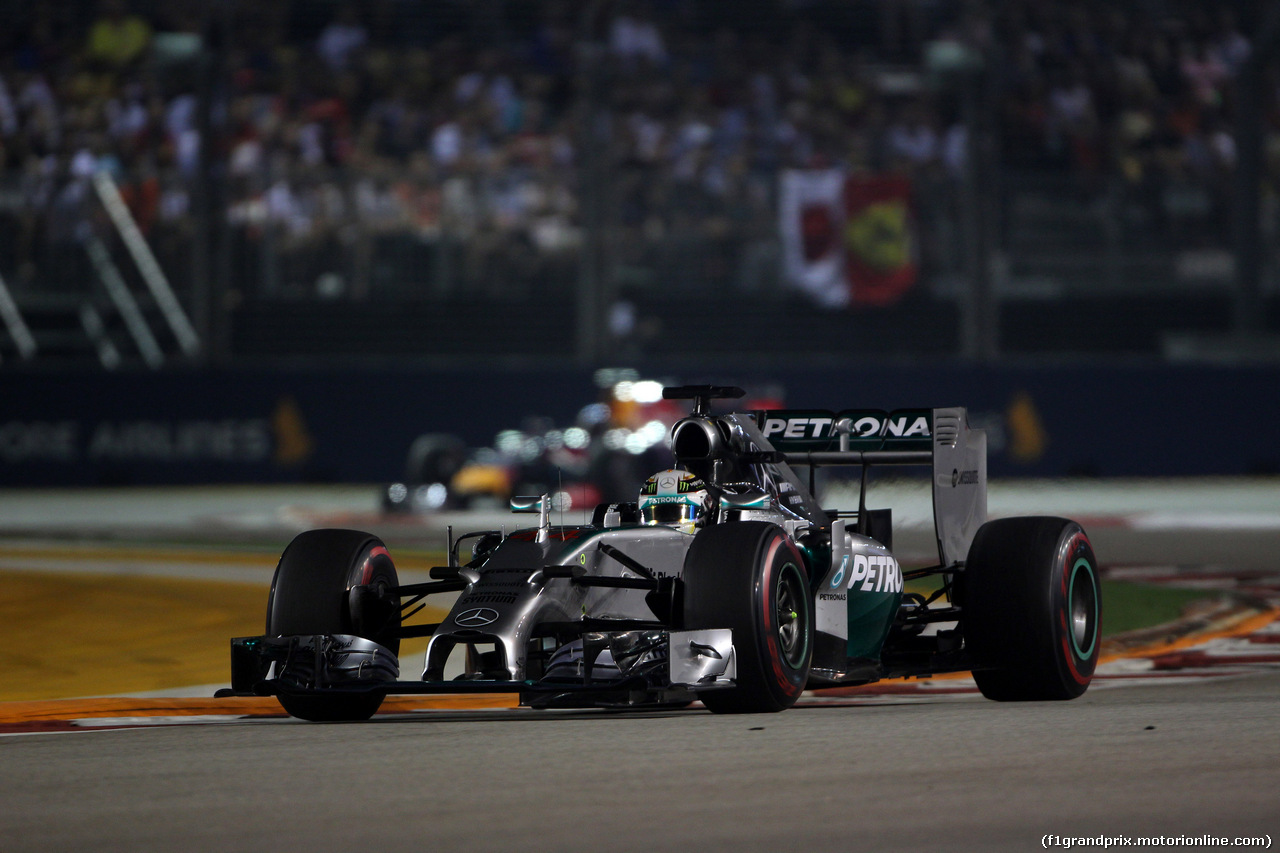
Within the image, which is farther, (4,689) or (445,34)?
(445,34)

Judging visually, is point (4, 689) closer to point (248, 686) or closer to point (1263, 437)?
point (248, 686)

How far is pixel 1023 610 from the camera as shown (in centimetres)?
709

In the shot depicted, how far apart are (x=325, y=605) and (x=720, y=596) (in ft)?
4.67

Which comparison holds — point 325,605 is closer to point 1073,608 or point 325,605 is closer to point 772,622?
point 772,622

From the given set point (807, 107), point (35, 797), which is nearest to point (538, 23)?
point (807, 107)

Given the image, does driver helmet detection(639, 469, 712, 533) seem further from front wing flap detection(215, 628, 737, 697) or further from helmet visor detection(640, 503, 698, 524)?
front wing flap detection(215, 628, 737, 697)

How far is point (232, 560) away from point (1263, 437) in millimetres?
13550

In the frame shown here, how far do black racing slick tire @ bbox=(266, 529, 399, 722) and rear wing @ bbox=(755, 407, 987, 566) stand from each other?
69.6 inches

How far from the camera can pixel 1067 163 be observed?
2414 centimetres

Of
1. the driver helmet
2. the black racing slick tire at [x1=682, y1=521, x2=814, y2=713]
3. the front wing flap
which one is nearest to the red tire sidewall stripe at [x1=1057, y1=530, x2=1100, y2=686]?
the black racing slick tire at [x1=682, y1=521, x2=814, y2=713]

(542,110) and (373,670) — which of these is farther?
(542,110)

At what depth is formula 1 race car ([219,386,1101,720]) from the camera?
248 inches

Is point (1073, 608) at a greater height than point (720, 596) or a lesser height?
lesser

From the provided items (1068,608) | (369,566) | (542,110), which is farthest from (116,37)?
(1068,608)
